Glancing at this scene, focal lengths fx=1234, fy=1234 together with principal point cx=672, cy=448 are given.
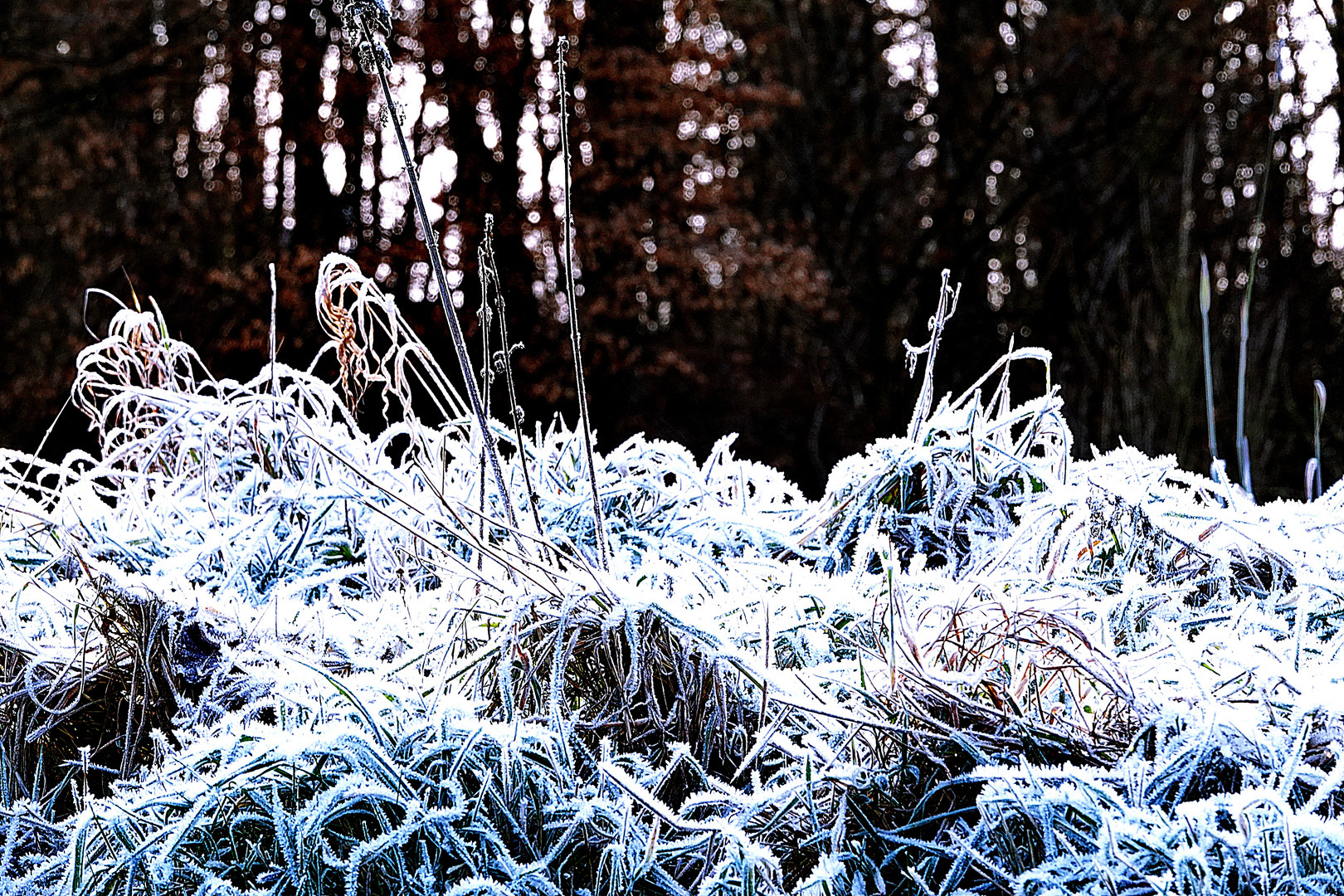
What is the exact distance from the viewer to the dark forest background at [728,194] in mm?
8562

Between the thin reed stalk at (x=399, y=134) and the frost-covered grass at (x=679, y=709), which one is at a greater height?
the thin reed stalk at (x=399, y=134)

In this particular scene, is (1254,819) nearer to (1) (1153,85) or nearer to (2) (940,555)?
(2) (940,555)

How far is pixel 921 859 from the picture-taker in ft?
4.29

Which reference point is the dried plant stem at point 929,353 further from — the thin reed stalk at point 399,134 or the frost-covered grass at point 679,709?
the thin reed stalk at point 399,134

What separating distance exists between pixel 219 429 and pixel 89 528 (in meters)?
0.37

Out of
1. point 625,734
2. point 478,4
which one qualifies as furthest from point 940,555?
point 478,4

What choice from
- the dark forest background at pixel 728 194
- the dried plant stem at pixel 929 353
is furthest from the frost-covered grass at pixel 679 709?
the dark forest background at pixel 728 194

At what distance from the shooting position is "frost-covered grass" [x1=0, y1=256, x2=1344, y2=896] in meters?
1.28

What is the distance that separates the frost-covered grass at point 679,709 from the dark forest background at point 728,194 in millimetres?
5858

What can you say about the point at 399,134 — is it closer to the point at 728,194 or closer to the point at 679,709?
the point at 679,709

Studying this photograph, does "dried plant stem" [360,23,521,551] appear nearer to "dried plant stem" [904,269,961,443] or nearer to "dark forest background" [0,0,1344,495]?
"dried plant stem" [904,269,961,443]

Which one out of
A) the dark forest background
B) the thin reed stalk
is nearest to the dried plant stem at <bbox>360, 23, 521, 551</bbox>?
the thin reed stalk

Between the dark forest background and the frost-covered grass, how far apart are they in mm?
5858

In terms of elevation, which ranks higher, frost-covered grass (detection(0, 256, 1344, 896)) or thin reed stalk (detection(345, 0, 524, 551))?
thin reed stalk (detection(345, 0, 524, 551))
